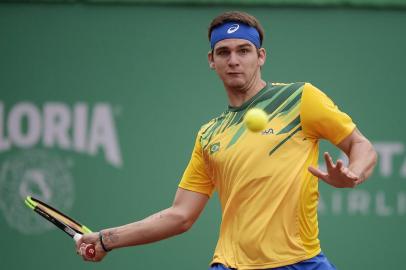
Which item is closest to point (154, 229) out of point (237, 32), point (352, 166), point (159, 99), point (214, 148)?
point (214, 148)

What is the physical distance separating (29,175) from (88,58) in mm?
1063

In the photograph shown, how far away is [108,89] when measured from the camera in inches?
302

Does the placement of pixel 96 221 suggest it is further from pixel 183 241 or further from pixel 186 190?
pixel 186 190

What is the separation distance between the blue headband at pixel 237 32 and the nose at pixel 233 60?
10 cm

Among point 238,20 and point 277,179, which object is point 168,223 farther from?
point 238,20

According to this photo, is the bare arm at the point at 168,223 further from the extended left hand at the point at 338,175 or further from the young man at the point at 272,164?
the extended left hand at the point at 338,175

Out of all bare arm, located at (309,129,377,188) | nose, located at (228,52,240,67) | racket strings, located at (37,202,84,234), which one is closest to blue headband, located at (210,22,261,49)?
nose, located at (228,52,240,67)

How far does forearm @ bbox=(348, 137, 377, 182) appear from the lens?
427cm

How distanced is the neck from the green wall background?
2.74m

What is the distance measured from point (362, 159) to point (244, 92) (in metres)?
0.81

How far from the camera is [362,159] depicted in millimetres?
4340

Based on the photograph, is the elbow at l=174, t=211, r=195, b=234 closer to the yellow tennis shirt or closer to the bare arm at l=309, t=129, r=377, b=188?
the yellow tennis shirt

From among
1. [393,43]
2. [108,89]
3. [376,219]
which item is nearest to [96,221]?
[108,89]

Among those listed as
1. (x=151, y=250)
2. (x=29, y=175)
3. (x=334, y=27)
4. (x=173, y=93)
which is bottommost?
(x=151, y=250)
